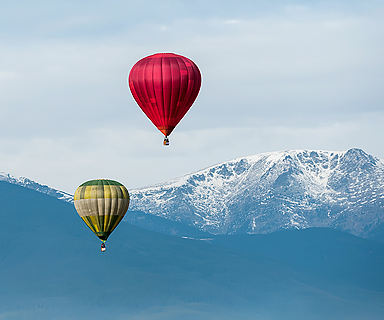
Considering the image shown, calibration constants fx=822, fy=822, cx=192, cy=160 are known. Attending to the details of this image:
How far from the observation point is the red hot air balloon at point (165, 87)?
144 m

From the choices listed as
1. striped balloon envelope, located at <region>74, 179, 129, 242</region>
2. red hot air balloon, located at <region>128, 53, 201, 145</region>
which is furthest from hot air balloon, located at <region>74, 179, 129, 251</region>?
red hot air balloon, located at <region>128, 53, 201, 145</region>

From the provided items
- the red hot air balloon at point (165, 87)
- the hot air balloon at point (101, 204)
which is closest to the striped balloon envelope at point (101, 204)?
the hot air balloon at point (101, 204)

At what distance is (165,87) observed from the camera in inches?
5684

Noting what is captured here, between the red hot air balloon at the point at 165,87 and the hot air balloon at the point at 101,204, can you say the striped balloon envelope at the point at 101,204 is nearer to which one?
the hot air balloon at the point at 101,204

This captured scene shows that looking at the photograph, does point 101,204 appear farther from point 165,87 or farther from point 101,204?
point 165,87

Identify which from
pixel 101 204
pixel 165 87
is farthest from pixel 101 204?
pixel 165 87

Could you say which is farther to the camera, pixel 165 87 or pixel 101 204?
pixel 101 204

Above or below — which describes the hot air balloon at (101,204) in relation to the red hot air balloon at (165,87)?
below

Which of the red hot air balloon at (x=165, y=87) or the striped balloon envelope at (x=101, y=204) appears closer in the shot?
the red hot air balloon at (x=165, y=87)

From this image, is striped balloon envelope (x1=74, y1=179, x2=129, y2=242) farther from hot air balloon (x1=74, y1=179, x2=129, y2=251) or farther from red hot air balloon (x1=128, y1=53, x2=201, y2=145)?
red hot air balloon (x1=128, y1=53, x2=201, y2=145)

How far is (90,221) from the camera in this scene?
175 meters

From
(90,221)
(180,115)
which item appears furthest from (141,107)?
(90,221)

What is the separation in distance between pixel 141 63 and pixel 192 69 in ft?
30.3

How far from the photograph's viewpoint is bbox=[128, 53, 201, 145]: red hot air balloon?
144 m
